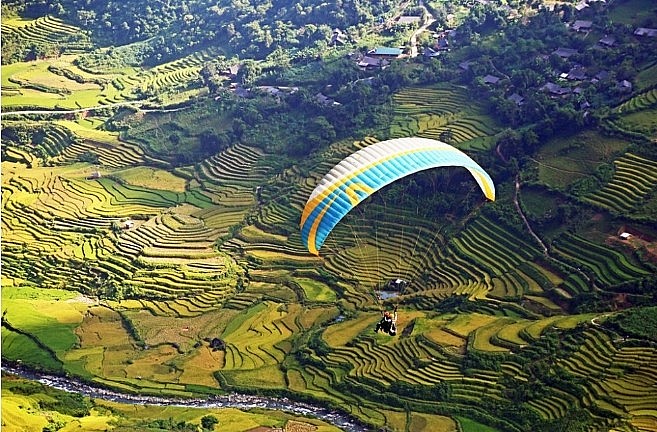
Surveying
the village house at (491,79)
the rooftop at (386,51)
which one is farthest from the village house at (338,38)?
the village house at (491,79)

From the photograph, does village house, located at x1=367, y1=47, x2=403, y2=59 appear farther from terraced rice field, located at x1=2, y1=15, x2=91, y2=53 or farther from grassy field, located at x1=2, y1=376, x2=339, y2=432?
grassy field, located at x1=2, y1=376, x2=339, y2=432

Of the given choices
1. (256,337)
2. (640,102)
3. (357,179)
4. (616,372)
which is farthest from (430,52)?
(357,179)

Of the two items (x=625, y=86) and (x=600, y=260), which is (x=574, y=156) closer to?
(x=625, y=86)

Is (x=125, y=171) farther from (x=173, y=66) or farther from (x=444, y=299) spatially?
(x=444, y=299)

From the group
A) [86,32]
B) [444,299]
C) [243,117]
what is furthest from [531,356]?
[86,32]

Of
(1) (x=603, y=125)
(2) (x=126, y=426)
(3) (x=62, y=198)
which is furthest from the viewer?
(3) (x=62, y=198)

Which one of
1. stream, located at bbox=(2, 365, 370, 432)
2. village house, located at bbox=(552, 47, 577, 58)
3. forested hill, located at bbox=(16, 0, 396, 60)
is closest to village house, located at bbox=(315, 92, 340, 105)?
forested hill, located at bbox=(16, 0, 396, 60)
